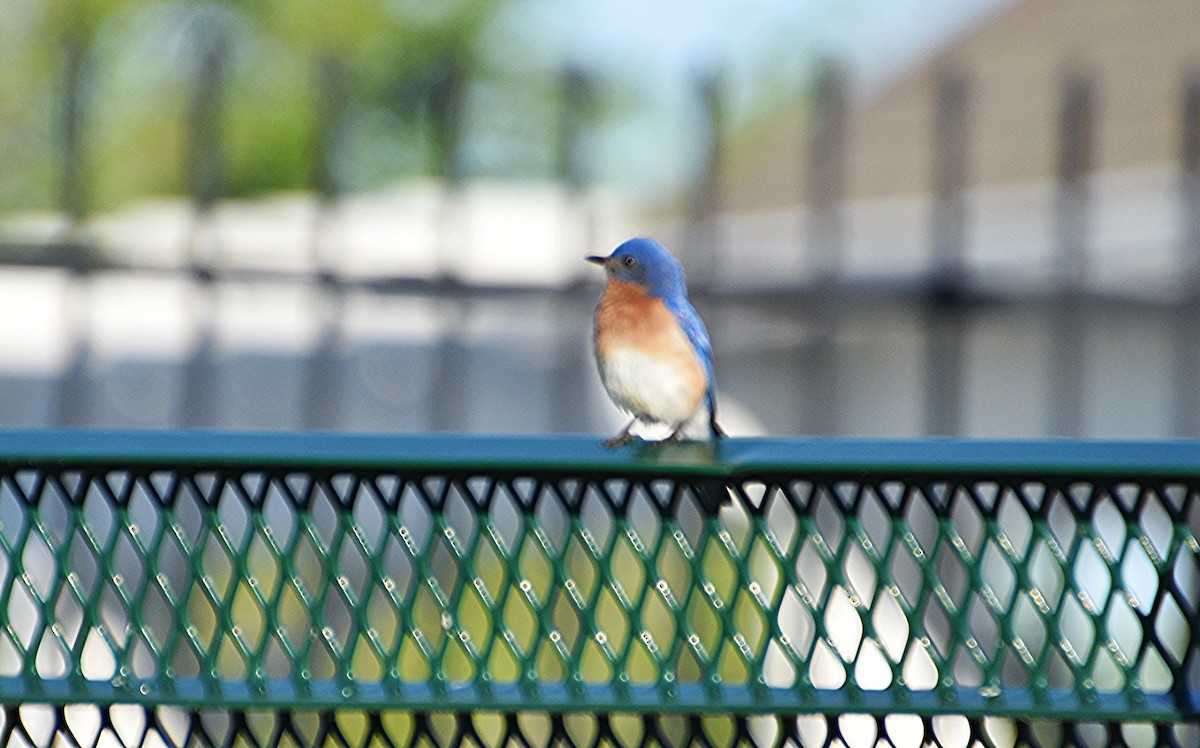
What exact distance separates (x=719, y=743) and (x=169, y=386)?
3581 mm

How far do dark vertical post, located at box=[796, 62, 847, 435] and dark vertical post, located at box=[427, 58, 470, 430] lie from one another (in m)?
1.04

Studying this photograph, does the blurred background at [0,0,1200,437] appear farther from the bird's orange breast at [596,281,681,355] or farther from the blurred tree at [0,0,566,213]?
the blurred tree at [0,0,566,213]

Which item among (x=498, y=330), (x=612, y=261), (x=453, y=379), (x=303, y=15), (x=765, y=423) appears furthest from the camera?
(x=303, y=15)

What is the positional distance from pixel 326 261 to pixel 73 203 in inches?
27.8

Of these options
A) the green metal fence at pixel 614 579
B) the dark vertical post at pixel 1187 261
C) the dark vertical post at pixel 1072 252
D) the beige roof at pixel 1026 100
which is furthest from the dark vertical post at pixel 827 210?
the beige roof at pixel 1026 100

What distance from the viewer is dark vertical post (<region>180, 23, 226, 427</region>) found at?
3902 mm

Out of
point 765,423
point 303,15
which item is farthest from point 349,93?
point 303,15

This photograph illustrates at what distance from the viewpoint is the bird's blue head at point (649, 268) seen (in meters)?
2.29

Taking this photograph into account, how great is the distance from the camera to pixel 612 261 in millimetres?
2320

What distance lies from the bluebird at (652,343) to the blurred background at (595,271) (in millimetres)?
1716

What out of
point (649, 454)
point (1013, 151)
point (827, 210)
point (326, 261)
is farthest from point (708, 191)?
point (1013, 151)

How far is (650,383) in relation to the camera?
2227 millimetres

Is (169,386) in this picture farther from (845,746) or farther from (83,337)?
(845,746)

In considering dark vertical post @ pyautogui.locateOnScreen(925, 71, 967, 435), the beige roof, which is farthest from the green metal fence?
the beige roof
